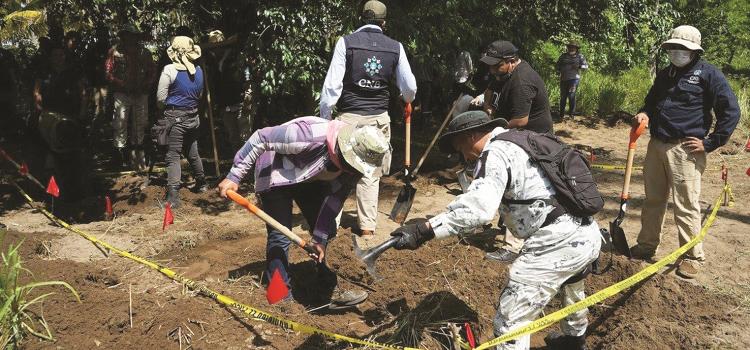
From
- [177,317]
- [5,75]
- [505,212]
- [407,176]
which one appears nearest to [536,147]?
[505,212]

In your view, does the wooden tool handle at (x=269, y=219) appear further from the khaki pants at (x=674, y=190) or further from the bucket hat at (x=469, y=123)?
the khaki pants at (x=674, y=190)

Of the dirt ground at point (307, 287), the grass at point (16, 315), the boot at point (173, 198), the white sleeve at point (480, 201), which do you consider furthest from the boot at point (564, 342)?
the boot at point (173, 198)

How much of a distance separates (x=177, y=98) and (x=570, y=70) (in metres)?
8.40

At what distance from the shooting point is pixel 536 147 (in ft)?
10.3

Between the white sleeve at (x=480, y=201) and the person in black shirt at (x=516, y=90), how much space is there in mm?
2026

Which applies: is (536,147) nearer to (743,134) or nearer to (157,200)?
(157,200)

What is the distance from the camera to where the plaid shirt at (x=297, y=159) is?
147 inches

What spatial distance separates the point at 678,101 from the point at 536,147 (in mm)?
2440

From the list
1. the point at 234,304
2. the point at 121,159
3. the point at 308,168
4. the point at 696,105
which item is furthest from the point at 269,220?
the point at 121,159

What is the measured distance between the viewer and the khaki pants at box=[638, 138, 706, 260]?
4.91 meters

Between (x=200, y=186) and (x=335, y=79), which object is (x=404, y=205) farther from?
(x=200, y=186)

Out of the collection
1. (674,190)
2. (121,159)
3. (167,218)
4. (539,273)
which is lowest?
(121,159)

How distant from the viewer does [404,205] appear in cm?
608

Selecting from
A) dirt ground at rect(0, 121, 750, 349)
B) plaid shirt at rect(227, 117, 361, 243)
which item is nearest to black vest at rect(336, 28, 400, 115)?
dirt ground at rect(0, 121, 750, 349)
